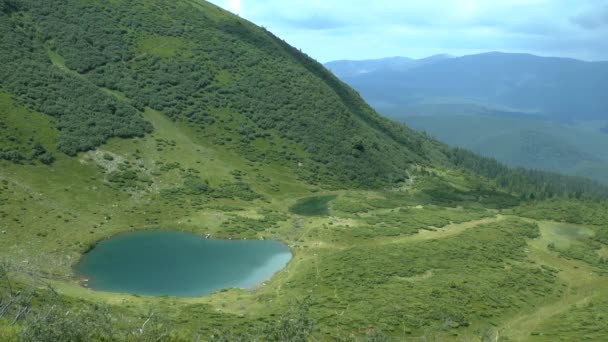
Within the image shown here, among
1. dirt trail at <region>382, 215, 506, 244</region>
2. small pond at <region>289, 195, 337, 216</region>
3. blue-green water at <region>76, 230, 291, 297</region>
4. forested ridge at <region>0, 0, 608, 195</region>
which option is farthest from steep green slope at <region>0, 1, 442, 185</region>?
dirt trail at <region>382, 215, 506, 244</region>

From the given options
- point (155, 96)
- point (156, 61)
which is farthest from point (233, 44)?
point (155, 96)

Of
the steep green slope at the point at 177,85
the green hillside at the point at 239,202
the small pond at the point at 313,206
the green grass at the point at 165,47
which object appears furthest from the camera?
the green grass at the point at 165,47

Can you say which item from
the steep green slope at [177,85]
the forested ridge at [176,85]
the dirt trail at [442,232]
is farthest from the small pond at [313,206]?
the dirt trail at [442,232]

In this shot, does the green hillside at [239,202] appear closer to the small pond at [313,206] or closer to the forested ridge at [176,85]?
the forested ridge at [176,85]

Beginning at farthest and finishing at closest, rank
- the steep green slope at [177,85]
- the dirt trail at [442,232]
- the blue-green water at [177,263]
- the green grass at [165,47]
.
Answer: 1. the green grass at [165,47]
2. the steep green slope at [177,85]
3. the dirt trail at [442,232]
4. the blue-green water at [177,263]

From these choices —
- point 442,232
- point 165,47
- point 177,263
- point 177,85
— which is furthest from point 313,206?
point 165,47

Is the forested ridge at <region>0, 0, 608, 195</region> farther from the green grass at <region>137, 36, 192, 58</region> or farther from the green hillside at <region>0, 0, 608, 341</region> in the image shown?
the green hillside at <region>0, 0, 608, 341</region>
